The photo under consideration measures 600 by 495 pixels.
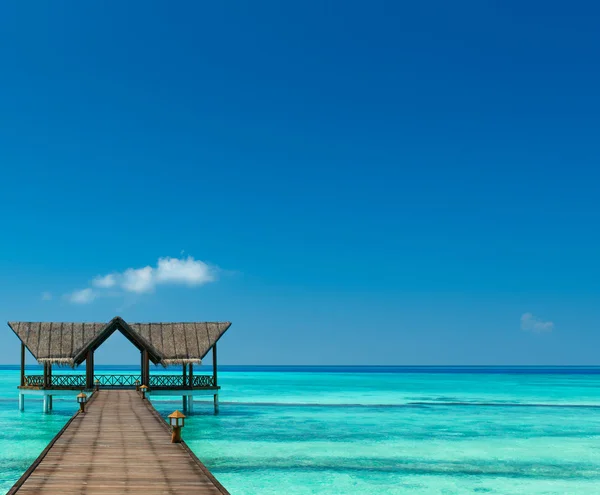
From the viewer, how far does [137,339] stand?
1226 inches

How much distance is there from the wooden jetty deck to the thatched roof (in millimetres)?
11951

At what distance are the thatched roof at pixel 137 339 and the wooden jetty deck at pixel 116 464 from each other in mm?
11951

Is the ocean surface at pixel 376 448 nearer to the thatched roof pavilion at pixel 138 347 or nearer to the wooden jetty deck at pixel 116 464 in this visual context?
the thatched roof pavilion at pixel 138 347

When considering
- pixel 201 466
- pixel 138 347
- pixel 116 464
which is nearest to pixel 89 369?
pixel 138 347

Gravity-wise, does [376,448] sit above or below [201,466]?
below

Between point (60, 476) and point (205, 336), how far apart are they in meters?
21.7

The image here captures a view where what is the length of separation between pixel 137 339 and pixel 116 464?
1863 cm

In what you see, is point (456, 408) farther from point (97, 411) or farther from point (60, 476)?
point (60, 476)

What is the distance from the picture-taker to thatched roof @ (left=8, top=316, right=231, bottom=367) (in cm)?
3164

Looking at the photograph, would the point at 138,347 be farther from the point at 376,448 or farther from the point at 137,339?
the point at 376,448

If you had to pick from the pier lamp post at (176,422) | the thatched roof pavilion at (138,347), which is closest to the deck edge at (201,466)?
the pier lamp post at (176,422)

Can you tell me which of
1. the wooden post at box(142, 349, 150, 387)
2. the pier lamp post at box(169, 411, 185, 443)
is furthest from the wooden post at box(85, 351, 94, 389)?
the pier lamp post at box(169, 411, 185, 443)

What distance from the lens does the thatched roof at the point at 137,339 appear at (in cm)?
3164

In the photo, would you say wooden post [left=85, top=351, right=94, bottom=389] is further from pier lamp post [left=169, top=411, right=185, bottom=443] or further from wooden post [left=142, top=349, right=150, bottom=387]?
pier lamp post [left=169, top=411, right=185, bottom=443]
